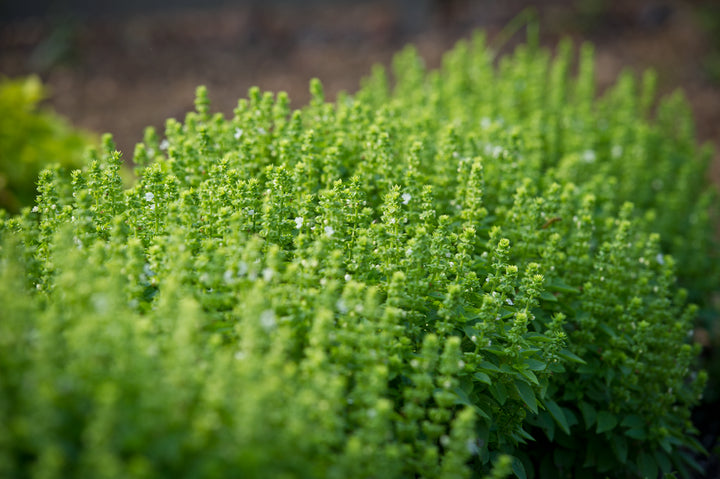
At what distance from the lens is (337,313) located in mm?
2172

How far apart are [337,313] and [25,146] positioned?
337cm

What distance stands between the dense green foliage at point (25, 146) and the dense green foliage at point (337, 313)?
4.96 ft

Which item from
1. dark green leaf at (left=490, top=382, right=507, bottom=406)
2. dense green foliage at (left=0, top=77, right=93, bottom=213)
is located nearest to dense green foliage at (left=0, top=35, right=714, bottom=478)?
dark green leaf at (left=490, top=382, right=507, bottom=406)

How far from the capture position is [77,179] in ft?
8.37

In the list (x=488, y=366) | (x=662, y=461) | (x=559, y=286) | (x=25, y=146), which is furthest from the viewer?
(x=25, y=146)

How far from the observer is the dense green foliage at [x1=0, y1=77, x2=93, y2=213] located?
425 cm

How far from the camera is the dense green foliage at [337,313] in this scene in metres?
1.55

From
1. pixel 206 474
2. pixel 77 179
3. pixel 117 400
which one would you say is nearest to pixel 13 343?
pixel 117 400

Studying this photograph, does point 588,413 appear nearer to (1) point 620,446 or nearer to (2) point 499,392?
(1) point 620,446

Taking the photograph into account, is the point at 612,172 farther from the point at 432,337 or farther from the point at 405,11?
the point at 405,11

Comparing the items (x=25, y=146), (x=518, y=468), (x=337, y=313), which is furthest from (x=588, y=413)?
(x=25, y=146)

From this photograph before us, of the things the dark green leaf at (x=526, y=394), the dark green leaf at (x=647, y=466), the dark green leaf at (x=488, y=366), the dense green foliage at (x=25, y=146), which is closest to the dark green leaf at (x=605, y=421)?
the dark green leaf at (x=647, y=466)

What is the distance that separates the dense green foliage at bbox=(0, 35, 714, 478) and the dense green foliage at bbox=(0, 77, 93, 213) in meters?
1.51

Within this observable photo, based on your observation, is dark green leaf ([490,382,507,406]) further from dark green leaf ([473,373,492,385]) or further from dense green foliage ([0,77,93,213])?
dense green foliage ([0,77,93,213])
